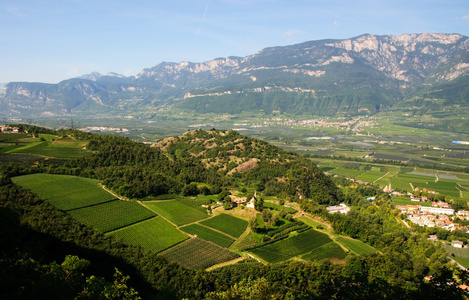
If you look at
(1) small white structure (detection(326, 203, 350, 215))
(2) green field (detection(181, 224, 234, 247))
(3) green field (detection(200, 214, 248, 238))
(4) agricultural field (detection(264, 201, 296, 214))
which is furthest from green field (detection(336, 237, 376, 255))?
(2) green field (detection(181, 224, 234, 247))

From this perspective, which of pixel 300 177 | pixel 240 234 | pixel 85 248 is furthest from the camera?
pixel 300 177

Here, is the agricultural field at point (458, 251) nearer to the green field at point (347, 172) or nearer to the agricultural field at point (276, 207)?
the agricultural field at point (276, 207)

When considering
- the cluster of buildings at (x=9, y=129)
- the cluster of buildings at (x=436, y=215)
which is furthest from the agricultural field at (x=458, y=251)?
the cluster of buildings at (x=9, y=129)

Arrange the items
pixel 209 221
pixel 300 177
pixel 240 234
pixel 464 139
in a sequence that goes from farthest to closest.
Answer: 1. pixel 464 139
2. pixel 300 177
3. pixel 209 221
4. pixel 240 234

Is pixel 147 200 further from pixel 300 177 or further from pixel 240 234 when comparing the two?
pixel 300 177

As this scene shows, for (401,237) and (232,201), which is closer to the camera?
(401,237)

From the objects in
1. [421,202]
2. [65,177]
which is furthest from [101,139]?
[421,202]

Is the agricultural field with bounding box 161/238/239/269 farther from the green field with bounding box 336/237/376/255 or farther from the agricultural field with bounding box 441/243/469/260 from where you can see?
the agricultural field with bounding box 441/243/469/260
